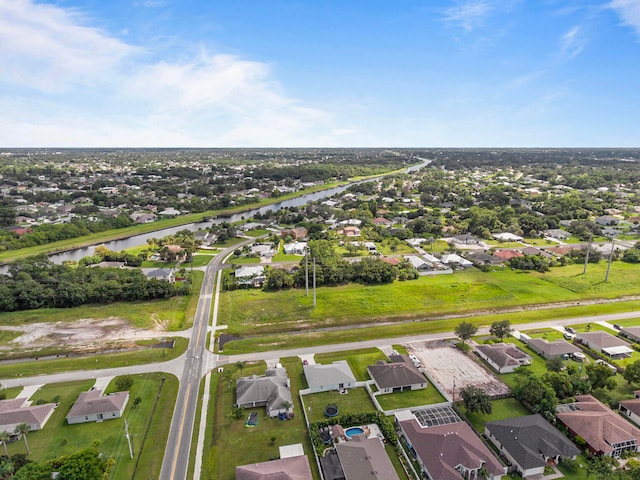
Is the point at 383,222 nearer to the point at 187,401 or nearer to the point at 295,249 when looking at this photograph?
the point at 295,249

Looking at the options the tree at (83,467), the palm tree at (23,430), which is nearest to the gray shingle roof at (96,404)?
the palm tree at (23,430)

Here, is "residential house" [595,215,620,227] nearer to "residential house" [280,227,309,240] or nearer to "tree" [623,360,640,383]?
"residential house" [280,227,309,240]

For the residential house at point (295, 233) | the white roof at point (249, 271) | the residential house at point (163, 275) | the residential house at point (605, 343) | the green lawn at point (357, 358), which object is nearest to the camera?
the green lawn at point (357, 358)

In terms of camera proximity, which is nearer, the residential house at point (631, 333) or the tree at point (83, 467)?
the tree at point (83, 467)

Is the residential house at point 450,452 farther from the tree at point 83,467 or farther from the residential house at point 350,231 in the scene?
the residential house at point 350,231

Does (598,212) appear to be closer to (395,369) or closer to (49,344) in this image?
(395,369)

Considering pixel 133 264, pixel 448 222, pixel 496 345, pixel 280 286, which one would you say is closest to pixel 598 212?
pixel 448 222
